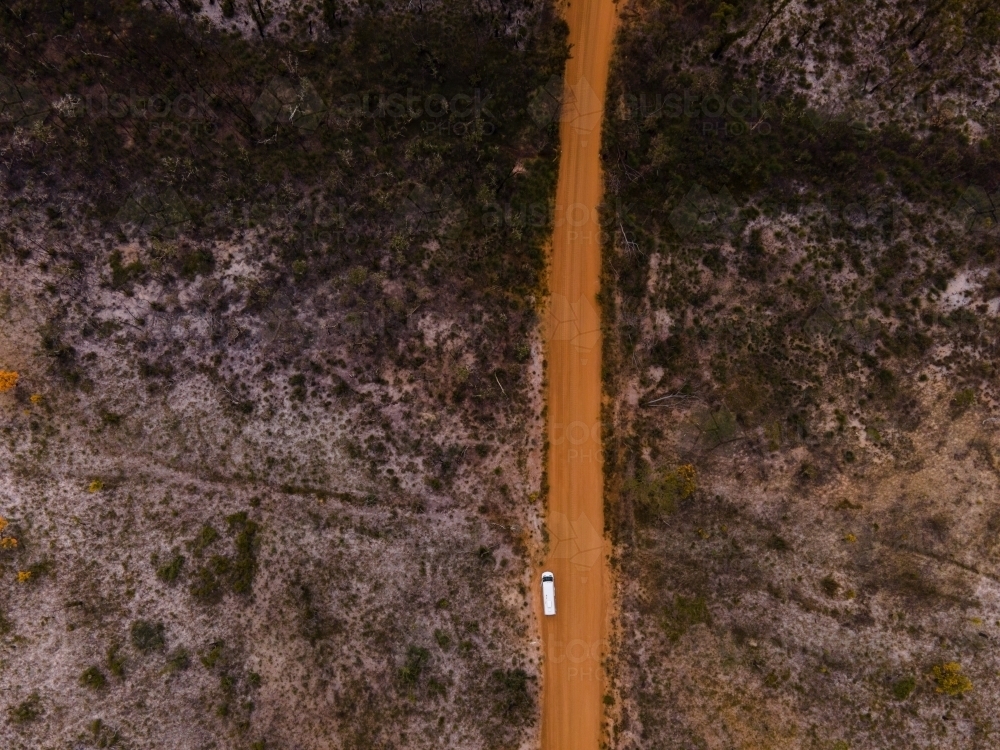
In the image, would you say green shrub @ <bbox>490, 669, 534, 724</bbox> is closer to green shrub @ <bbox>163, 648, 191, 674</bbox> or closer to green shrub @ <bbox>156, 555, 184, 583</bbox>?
green shrub @ <bbox>163, 648, 191, 674</bbox>

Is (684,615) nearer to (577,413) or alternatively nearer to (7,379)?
(577,413)

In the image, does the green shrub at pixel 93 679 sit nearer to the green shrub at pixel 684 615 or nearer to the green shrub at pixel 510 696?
the green shrub at pixel 510 696

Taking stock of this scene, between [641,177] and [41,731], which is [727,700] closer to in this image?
[641,177]

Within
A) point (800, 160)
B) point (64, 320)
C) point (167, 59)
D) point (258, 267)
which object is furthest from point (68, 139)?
point (800, 160)

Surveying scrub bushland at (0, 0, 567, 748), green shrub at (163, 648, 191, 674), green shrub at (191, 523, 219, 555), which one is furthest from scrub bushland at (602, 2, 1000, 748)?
green shrub at (163, 648, 191, 674)

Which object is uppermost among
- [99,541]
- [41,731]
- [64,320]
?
[64,320]

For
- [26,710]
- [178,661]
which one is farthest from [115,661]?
[26,710]
